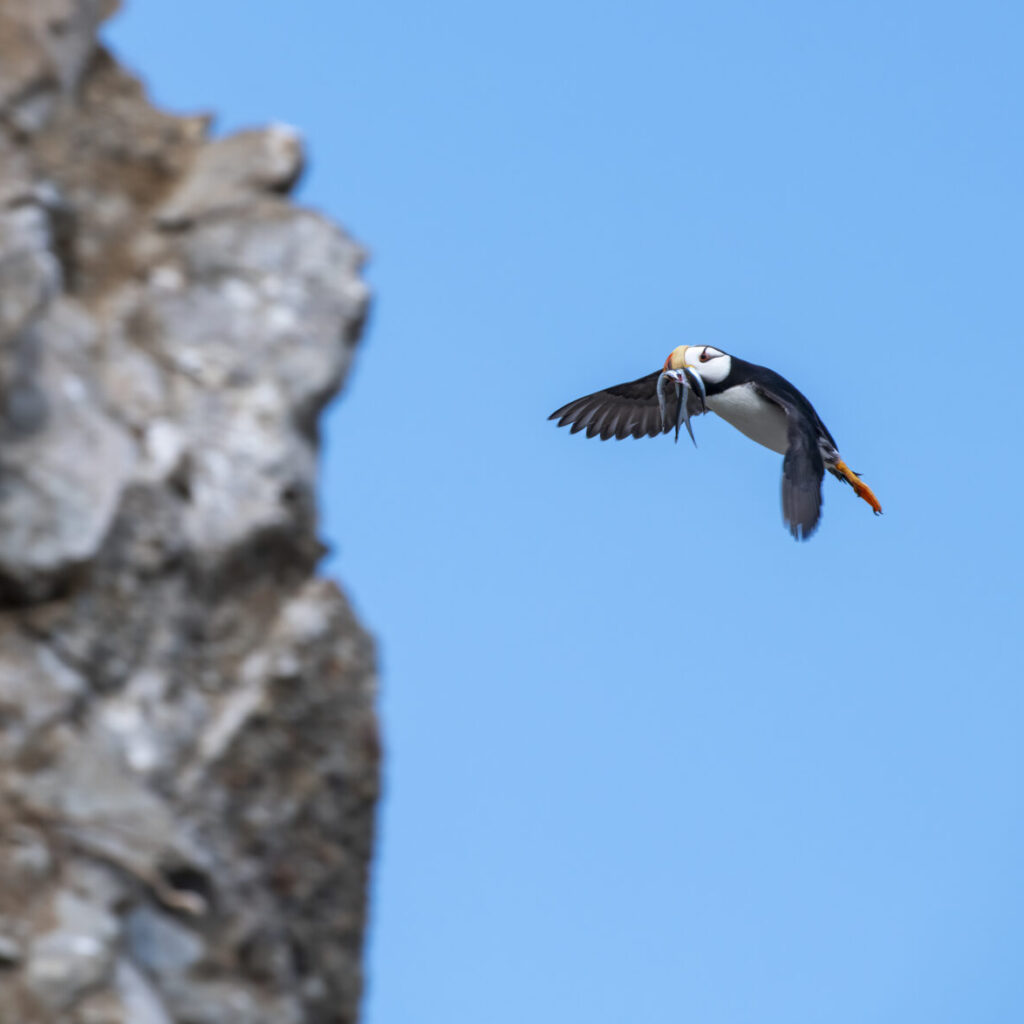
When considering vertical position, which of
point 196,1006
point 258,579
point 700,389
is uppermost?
point 700,389

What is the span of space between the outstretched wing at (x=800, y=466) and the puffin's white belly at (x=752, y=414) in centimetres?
14

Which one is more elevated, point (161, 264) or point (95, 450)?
point (161, 264)

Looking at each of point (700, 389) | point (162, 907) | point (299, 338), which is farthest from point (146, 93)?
point (700, 389)

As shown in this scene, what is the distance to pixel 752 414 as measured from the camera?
19.0 metres

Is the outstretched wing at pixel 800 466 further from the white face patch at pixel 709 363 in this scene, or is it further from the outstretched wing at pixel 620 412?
the outstretched wing at pixel 620 412

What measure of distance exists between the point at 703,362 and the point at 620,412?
57.7 inches

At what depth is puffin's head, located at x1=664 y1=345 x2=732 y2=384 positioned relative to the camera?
19266 millimetres

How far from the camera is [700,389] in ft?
62.6

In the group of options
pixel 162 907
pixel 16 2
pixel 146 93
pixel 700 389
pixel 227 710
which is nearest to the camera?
pixel 162 907

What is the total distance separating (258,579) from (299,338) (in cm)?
106

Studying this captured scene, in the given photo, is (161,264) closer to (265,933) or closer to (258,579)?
(258,579)

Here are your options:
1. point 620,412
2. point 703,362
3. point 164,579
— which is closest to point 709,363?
point 703,362

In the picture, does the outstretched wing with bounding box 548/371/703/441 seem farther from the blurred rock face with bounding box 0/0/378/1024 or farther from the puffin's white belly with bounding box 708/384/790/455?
the blurred rock face with bounding box 0/0/378/1024

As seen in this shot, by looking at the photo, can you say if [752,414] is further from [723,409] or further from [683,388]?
[683,388]
